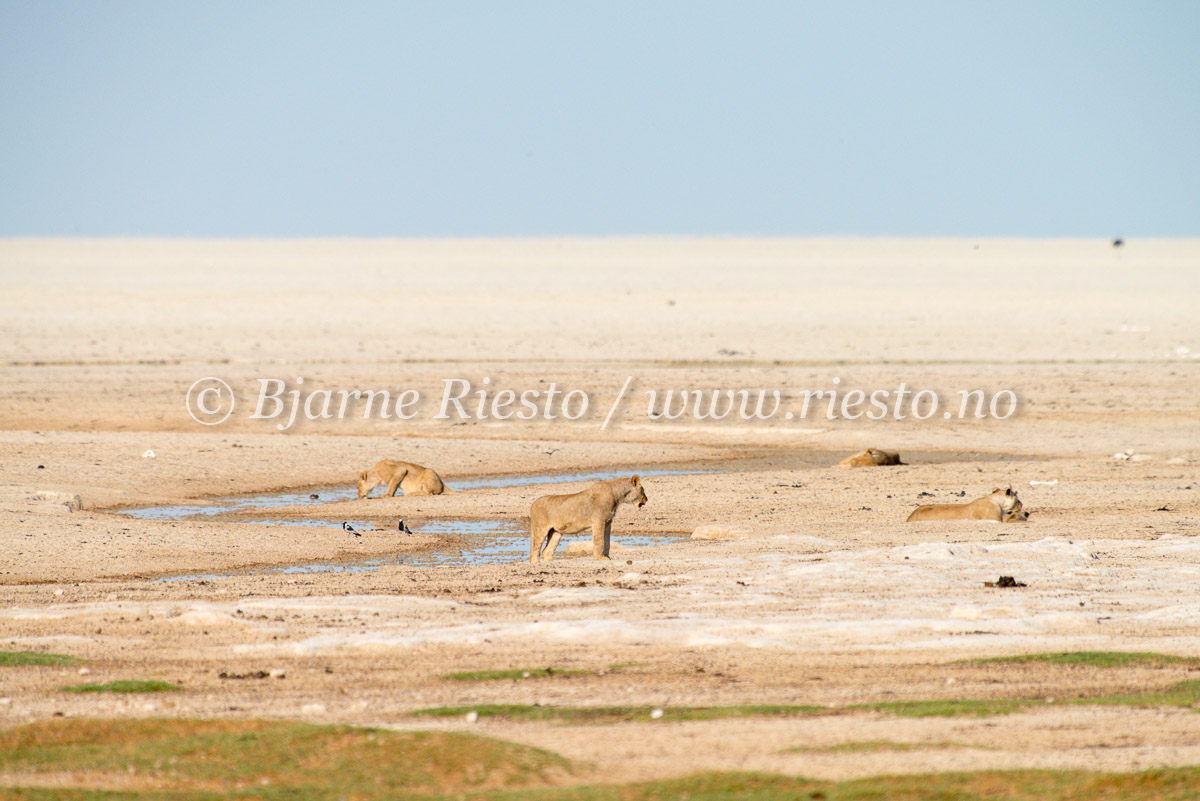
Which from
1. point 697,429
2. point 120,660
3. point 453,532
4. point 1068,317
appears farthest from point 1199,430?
point 1068,317

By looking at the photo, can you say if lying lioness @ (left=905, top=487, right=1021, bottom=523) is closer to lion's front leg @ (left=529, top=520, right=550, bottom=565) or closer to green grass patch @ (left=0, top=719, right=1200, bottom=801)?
lion's front leg @ (left=529, top=520, right=550, bottom=565)

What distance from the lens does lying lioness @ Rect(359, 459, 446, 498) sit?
70.0ft

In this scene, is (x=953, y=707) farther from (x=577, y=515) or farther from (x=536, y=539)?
(x=536, y=539)

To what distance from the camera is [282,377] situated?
37.1m

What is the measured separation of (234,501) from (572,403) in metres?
12.7

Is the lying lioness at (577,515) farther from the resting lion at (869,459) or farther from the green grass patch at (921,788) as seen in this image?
the resting lion at (869,459)

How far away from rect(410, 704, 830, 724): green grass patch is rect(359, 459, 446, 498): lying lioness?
12526 millimetres

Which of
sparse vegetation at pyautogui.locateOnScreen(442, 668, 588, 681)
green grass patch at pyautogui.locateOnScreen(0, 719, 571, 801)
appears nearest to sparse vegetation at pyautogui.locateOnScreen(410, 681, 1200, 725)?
sparse vegetation at pyautogui.locateOnScreen(442, 668, 588, 681)

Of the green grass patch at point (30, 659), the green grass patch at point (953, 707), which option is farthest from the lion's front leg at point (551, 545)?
the green grass patch at point (953, 707)

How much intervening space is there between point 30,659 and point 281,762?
3.92 metres

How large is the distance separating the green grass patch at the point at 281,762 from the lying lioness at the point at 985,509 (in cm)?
1174

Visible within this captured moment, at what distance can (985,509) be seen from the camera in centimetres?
1819

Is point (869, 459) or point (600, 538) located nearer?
point (600, 538)

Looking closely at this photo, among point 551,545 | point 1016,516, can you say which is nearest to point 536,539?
point 551,545
